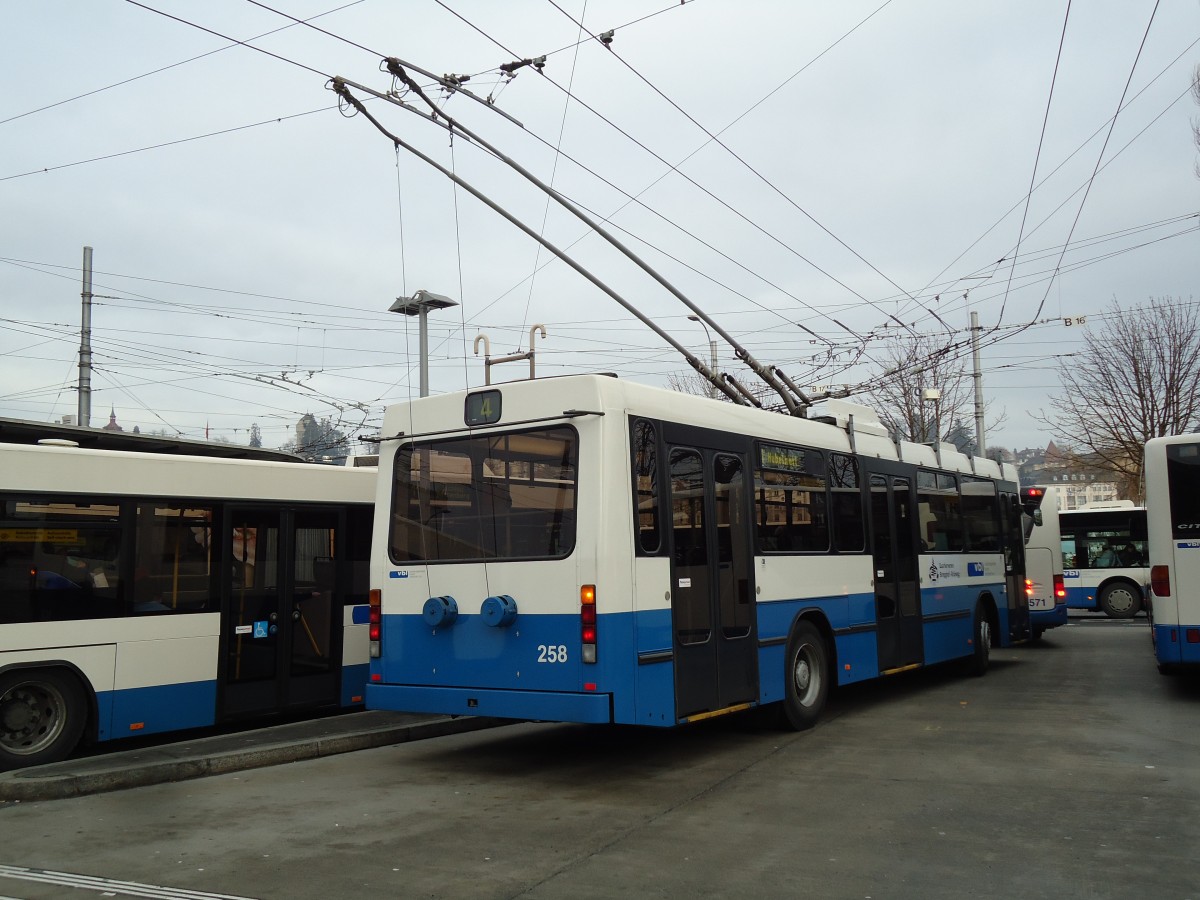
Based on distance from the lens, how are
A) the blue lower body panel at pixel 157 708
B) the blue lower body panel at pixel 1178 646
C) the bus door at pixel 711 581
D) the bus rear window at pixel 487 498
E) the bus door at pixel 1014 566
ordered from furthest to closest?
the bus door at pixel 1014 566 < the blue lower body panel at pixel 1178 646 < the blue lower body panel at pixel 157 708 < the bus door at pixel 711 581 < the bus rear window at pixel 487 498

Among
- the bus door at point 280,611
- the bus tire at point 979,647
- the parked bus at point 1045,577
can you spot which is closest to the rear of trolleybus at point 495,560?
the bus door at point 280,611

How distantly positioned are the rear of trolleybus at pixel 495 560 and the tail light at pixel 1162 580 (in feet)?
22.7

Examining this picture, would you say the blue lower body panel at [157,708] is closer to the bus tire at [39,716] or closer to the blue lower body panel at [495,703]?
the bus tire at [39,716]

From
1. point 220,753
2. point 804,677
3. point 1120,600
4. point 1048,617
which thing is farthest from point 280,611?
point 1120,600

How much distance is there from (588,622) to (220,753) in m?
3.36

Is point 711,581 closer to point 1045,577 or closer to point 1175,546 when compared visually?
point 1175,546

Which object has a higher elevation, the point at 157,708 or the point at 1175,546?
the point at 1175,546

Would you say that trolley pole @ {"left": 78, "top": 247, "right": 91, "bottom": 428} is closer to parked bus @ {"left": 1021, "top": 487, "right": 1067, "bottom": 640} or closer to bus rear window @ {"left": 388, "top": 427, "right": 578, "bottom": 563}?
bus rear window @ {"left": 388, "top": 427, "right": 578, "bottom": 563}

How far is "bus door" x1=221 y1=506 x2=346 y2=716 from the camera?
10367 millimetres

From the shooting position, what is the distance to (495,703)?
27.0 feet

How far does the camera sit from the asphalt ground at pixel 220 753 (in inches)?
301

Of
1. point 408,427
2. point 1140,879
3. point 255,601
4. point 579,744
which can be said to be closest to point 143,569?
point 255,601

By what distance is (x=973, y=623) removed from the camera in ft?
48.8

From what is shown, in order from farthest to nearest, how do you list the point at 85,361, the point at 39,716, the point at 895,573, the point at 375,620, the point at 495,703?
the point at 85,361 → the point at 895,573 → the point at 375,620 → the point at 39,716 → the point at 495,703
